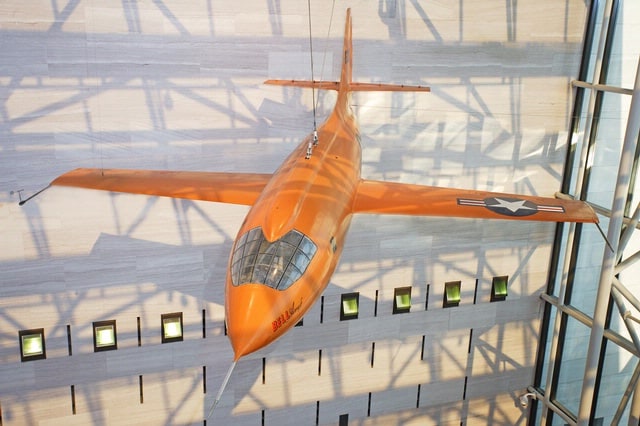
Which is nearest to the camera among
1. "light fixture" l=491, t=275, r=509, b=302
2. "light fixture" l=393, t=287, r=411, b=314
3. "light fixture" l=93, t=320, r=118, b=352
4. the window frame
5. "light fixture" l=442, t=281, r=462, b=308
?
"light fixture" l=93, t=320, r=118, b=352

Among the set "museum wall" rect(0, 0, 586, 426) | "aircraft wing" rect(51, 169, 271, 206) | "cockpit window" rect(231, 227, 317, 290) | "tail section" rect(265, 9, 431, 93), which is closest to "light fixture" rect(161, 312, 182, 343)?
"museum wall" rect(0, 0, 586, 426)

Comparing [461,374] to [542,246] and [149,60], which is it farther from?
[149,60]

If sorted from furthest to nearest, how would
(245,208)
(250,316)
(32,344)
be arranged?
(245,208) < (32,344) < (250,316)

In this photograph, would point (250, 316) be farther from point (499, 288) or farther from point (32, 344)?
point (499, 288)

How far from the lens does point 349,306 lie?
11.4 meters

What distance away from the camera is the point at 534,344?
12.9 meters

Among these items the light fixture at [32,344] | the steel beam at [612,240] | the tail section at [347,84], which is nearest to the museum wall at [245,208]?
the light fixture at [32,344]

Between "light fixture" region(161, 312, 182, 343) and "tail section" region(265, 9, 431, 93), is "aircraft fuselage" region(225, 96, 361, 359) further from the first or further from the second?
"light fixture" region(161, 312, 182, 343)

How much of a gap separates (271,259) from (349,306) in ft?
19.8

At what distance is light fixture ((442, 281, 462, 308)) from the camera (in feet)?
39.1

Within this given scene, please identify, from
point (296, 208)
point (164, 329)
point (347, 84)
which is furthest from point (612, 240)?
point (164, 329)

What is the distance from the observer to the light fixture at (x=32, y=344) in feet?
32.4

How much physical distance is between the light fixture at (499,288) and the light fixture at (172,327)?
555 cm

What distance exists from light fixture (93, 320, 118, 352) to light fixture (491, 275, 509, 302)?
6.54 meters
